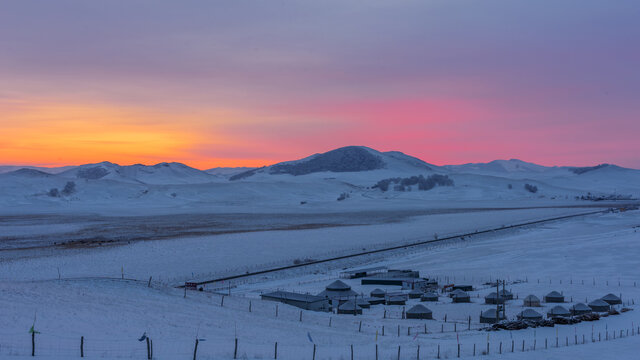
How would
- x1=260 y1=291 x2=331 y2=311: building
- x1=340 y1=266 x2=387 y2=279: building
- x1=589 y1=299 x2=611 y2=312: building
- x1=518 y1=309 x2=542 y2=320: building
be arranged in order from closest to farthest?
1. x1=518 y1=309 x2=542 y2=320: building
2. x1=589 y1=299 x2=611 y2=312: building
3. x1=260 y1=291 x2=331 y2=311: building
4. x1=340 y1=266 x2=387 y2=279: building

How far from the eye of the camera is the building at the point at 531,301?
122 feet

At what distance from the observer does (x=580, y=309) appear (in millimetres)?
34281

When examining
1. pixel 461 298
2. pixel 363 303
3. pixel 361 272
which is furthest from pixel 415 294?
pixel 361 272

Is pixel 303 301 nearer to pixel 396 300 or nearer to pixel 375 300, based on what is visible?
pixel 375 300

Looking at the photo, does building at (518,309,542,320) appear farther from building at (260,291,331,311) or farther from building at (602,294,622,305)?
building at (260,291,331,311)

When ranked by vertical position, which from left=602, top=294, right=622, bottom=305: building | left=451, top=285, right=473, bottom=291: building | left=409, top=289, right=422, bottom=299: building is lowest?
left=409, top=289, right=422, bottom=299: building

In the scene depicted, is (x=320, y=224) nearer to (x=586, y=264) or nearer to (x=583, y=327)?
(x=586, y=264)

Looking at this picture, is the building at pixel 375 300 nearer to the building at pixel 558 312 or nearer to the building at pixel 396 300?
the building at pixel 396 300

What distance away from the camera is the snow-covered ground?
77.3 feet

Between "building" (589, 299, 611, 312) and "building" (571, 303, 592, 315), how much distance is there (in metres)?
0.94

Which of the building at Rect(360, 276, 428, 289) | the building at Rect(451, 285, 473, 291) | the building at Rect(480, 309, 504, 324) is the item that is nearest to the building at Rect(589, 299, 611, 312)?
the building at Rect(480, 309, 504, 324)

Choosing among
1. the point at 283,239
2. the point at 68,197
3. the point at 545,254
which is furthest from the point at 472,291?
the point at 68,197

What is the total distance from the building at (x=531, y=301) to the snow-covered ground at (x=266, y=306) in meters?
0.56

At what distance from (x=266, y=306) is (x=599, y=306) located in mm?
19050
